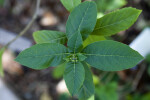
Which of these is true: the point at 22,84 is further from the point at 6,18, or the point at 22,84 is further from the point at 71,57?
the point at 71,57

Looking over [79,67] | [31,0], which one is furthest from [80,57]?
[31,0]

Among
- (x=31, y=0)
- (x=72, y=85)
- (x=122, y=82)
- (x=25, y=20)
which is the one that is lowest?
(x=122, y=82)

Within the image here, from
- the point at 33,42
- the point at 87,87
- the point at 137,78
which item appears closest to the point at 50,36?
the point at 87,87

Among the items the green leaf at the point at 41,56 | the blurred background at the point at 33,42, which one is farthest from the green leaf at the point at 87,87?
the blurred background at the point at 33,42

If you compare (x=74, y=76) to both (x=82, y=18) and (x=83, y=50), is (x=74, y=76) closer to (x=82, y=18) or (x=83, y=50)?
(x=83, y=50)

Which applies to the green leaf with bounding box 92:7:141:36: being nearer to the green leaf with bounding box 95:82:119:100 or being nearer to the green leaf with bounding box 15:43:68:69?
the green leaf with bounding box 15:43:68:69

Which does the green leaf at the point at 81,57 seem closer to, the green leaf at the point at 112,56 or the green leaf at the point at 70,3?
the green leaf at the point at 112,56

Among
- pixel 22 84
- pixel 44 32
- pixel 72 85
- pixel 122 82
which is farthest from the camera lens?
pixel 22 84
